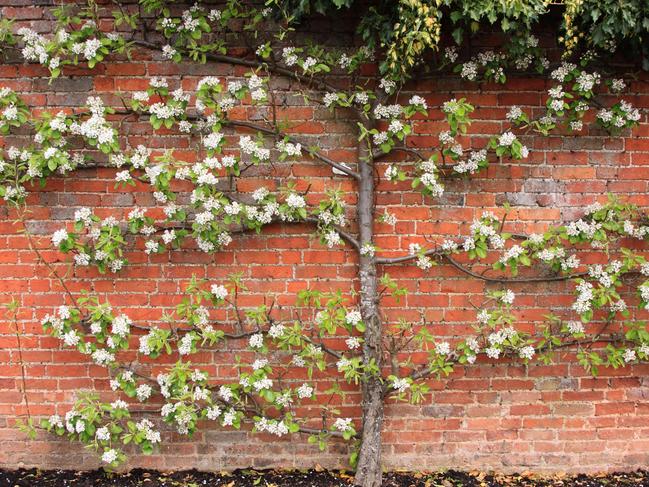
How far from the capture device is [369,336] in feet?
10.2

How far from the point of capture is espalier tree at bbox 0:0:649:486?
9.78ft

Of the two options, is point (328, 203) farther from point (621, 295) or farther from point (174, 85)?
point (621, 295)

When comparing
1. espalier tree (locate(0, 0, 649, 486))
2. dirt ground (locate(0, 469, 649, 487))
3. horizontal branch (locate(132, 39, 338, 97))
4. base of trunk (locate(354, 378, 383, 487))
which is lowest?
dirt ground (locate(0, 469, 649, 487))

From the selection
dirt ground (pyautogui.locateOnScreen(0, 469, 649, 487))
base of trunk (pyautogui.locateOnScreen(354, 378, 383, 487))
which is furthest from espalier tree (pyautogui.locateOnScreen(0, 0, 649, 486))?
dirt ground (pyautogui.locateOnScreen(0, 469, 649, 487))

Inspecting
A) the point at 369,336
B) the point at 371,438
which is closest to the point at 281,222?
the point at 369,336

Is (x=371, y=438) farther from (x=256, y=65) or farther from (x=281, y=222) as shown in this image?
(x=256, y=65)

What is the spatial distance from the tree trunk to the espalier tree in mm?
11

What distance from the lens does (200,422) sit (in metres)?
3.28

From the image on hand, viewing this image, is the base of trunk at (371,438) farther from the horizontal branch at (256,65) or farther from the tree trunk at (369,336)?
the horizontal branch at (256,65)

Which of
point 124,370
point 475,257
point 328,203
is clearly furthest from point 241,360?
point 475,257

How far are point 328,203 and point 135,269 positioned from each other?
1.15m

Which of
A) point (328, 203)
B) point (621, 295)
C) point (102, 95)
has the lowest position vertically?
point (621, 295)

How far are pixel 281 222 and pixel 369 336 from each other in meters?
0.79

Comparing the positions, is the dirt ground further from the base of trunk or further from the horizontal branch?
the horizontal branch
